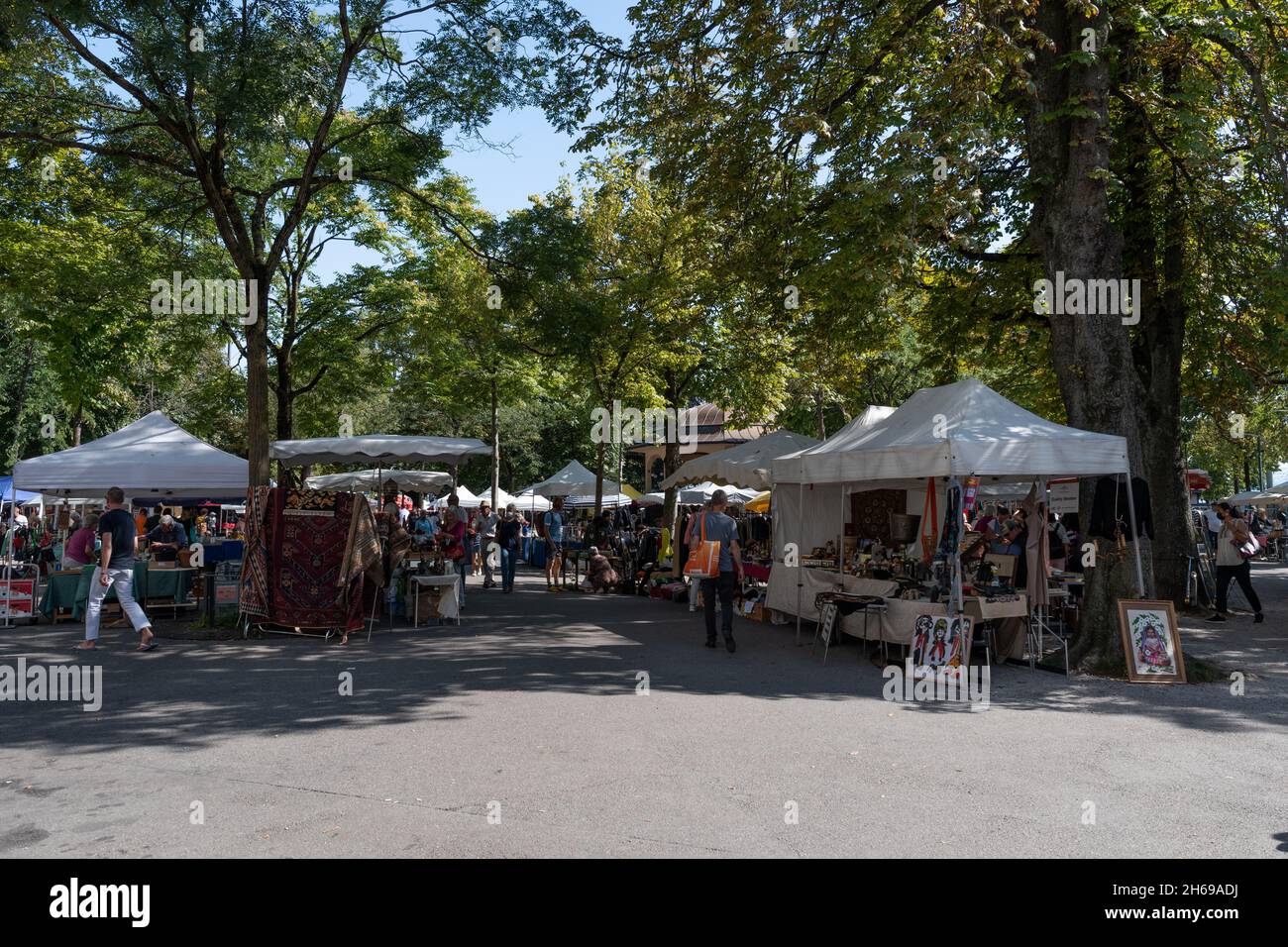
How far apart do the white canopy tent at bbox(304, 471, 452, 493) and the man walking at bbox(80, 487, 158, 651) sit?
32.4 ft

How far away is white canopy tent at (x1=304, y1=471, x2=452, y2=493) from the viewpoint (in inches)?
894

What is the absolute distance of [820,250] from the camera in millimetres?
13430

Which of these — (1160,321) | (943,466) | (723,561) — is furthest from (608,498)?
(943,466)

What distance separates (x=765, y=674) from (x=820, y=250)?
21.6ft

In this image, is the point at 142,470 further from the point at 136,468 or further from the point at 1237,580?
the point at 1237,580

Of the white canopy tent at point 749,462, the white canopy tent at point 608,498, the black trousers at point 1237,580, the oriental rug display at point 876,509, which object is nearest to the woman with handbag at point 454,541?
the white canopy tent at point 749,462

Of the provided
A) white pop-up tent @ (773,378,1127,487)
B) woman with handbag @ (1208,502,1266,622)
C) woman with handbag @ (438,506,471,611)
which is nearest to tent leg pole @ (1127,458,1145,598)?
white pop-up tent @ (773,378,1127,487)

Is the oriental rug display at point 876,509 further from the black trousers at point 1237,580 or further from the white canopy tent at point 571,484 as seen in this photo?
the white canopy tent at point 571,484

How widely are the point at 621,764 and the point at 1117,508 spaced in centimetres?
725

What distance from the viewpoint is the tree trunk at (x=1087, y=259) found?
10.6 metres

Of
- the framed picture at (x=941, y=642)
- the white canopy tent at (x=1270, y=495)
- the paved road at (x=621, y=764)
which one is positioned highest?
the white canopy tent at (x=1270, y=495)

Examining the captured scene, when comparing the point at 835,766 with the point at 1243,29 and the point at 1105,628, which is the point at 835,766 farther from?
the point at 1243,29

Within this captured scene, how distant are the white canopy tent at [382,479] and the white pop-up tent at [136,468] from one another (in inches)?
230

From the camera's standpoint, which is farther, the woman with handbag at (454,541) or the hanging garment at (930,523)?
the woman with handbag at (454,541)
